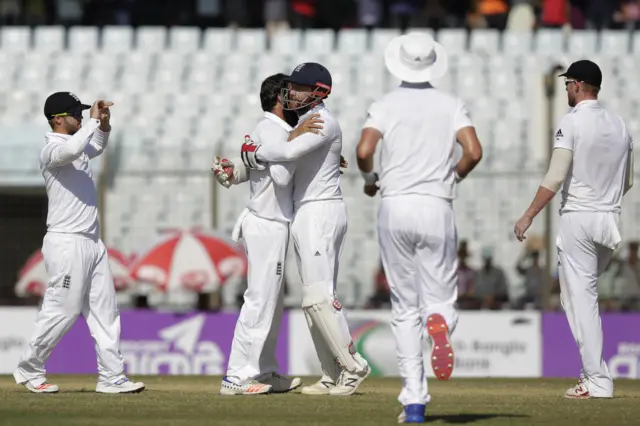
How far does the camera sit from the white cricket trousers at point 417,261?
8.52 meters

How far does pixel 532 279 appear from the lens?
1966cm

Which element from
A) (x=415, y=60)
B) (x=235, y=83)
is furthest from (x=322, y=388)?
(x=235, y=83)

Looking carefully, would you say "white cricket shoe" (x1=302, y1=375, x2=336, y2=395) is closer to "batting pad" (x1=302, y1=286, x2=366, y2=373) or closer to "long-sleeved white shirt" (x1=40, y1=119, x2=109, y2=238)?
"batting pad" (x1=302, y1=286, x2=366, y2=373)

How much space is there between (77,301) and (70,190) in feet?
2.54

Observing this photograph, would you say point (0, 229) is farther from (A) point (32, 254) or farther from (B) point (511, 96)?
(B) point (511, 96)

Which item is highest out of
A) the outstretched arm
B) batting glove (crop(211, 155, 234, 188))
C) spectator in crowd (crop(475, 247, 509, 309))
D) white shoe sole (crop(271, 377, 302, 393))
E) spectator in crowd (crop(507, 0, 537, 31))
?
spectator in crowd (crop(507, 0, 537, 31))

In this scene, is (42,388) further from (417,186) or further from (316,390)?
(417,186)

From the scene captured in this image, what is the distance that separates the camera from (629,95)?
88.0 feet

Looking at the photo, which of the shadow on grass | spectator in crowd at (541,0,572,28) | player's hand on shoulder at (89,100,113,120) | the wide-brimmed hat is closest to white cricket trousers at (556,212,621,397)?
the shadow on grass

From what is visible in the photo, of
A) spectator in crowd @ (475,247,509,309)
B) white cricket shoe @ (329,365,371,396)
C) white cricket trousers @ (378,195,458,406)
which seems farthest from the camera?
spectator in crowd @ (475,247,509,309)

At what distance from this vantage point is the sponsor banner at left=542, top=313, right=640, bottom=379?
1736 cm

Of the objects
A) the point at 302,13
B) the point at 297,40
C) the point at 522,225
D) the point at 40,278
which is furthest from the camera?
the point at 302,13

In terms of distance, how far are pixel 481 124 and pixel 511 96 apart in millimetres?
1619

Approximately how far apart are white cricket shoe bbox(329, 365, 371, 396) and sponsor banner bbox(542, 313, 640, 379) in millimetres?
7033
